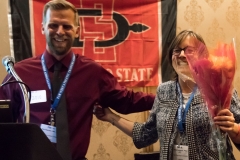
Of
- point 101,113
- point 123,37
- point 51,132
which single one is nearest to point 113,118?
point 101,113

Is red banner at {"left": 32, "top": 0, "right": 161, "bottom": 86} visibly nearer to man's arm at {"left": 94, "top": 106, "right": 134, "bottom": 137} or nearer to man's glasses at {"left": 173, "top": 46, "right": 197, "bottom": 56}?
man's arm at {"left": 94, "top": 106, "right": 134, "bottom": 137}

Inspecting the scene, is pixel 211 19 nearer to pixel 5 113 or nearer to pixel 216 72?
pixel 216 72

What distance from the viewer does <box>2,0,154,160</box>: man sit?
1629mm

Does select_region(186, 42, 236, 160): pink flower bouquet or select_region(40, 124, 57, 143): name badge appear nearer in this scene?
select_region(186, 42, 236, 160): pink flower bouquet

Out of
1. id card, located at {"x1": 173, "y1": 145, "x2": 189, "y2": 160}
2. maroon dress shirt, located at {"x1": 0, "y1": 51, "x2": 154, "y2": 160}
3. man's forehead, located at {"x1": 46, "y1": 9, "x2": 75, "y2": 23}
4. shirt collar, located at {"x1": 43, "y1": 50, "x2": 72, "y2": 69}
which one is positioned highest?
man's forehead, located at {"x1": 46, "y1": 9, "x2": 75, "y2": 23}

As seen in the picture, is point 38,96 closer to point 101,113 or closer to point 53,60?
point 53,60

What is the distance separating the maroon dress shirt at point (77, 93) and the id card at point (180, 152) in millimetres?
446

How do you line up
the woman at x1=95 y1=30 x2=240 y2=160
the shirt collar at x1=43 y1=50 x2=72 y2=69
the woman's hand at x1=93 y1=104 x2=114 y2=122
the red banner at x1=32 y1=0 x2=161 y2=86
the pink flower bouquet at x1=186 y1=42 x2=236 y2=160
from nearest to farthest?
1. the pink flower bouquet at x1=186 y1=42 x2=236 y2=160
2. the woman at x1=95 y1=30 x2=240 y2=160
3. the shirt collar at x1=43 y1=50 x2=72 y2=69
4. the woman's hand at x1=93 y1=104 x2=114 y2=122
5. the red banner at x1=32 y1=0 x2=161 y2=86

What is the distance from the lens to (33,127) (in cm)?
79

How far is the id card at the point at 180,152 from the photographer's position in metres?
1.49

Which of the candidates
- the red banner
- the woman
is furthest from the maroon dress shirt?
the red banner

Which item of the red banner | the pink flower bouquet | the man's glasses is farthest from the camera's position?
the red banner

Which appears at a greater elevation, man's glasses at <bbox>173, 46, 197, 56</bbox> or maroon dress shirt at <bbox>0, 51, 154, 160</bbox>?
man's glasses at <bbox>173, 46, 197, 56</bbox>

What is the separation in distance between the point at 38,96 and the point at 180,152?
745mm
